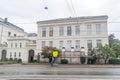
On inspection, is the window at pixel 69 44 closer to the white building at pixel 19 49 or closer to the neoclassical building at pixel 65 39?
the neoclassical building at pixel 65 39

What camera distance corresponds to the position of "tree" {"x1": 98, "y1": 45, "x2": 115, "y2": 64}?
34938 millimetres

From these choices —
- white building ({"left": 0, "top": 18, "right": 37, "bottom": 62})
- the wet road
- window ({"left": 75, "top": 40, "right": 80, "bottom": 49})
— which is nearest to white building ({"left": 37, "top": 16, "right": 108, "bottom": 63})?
window ({"left": 75, "top": 40, "right": 80, "bottom": 49})

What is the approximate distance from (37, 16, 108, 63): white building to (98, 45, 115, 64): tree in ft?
12.8

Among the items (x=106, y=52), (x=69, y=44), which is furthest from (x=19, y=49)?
(x=106, y=52)

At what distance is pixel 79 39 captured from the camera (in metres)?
41.2

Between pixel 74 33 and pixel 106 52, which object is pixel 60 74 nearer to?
pixel 106 52

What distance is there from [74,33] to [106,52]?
34.1 ft

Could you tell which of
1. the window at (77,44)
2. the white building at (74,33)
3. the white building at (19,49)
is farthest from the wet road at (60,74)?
the white building at (19,49)

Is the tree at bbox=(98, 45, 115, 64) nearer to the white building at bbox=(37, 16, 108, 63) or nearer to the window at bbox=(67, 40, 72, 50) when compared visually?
the white building at bbox=(37, 16, 108, 63)

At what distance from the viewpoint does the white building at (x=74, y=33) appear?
131 feet

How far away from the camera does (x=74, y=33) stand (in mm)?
42031

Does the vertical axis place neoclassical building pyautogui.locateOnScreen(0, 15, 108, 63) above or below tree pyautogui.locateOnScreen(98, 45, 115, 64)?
above

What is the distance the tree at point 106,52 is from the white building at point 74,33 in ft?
12.8

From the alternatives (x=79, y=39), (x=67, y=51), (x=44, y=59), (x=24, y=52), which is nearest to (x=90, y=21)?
(x=79, y=39)
